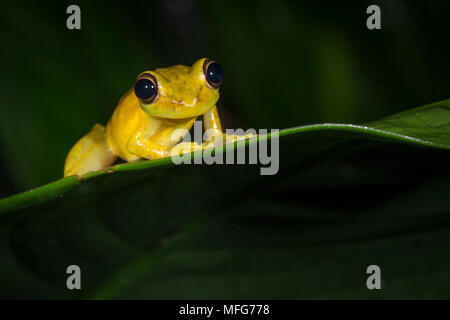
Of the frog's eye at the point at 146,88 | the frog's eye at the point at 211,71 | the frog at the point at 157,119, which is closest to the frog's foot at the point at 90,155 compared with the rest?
the frog at the point at 157,119

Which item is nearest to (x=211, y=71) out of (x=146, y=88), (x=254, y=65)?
(x=146, y=88)

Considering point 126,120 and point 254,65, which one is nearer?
point 126,120

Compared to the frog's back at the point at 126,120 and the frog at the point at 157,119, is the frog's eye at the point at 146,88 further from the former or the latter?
the frog's back at the point at 126,120

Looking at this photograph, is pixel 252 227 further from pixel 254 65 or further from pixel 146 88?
pixel 254 65

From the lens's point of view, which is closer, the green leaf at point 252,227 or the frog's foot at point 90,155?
the green leaf at point 252,227

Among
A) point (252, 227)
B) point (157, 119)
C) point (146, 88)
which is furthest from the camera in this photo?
point (157, 119)

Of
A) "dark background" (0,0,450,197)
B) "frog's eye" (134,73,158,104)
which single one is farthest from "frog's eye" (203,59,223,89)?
"dark background" (0,0,450,197)
